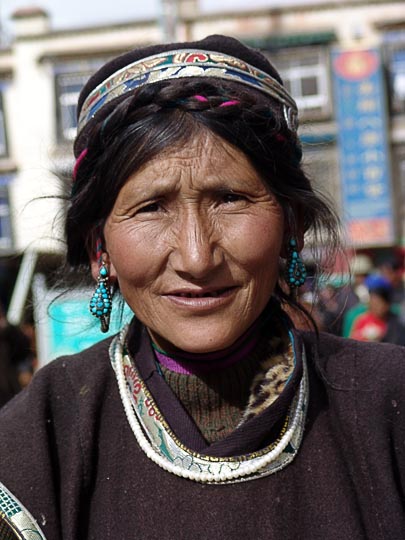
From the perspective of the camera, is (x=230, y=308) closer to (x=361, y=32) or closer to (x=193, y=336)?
(x=193, y=336)

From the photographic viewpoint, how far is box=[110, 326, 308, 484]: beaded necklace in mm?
1363

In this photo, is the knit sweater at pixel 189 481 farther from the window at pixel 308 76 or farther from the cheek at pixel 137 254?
the window at pixel 308 76

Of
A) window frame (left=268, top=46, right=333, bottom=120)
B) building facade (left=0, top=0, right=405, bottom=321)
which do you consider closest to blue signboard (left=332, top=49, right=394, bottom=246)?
building facade (left=0, top=0, right=405, bottom=321)

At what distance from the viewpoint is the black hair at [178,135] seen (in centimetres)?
135

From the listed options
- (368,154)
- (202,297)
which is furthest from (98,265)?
(368,154)

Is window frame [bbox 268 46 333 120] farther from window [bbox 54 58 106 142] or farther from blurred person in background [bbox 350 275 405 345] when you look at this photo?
blurred person in background [bbox 350 275 405 345]

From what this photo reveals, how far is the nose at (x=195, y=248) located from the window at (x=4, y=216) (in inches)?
642

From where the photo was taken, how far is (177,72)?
1.37 meters

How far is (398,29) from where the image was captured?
16.3 m

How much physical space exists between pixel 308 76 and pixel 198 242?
16559mm

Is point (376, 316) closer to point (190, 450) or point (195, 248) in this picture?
point (190, 450)

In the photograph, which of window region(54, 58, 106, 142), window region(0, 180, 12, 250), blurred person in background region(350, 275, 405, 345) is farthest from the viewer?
window region(0, 180, 12, 250)

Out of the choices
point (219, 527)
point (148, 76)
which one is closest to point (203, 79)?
point (148, 76)

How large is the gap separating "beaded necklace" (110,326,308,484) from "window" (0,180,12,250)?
1617 cm
